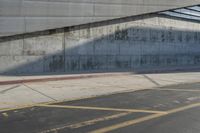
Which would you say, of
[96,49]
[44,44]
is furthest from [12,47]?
[96,49]

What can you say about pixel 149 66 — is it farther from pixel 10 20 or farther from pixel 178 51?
pixel 10 20

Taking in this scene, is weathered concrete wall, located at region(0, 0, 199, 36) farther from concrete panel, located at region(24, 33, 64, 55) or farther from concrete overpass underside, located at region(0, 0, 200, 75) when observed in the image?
concrete panel, located at region(24, 33, 64, 55)

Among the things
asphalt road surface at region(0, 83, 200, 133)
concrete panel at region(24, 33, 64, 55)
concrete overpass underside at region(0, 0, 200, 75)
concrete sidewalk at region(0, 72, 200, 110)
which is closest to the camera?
asphalt road surface at region(0, 83, 200, 133)

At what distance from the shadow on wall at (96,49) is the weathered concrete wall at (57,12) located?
48 cm

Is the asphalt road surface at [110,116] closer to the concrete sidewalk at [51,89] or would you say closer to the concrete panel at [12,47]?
the concrete sidewalk at [51,89]

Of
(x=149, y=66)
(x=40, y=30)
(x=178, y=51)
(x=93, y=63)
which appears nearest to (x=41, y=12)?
(x=40, y=30)

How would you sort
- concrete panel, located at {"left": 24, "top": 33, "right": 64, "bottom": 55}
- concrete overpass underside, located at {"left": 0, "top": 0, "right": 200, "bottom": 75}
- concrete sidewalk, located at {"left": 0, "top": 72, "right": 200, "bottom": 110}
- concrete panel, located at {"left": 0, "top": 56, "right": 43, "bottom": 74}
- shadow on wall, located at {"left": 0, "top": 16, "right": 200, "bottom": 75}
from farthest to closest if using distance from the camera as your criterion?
concrete panel, located at {"left": 24, "top": 33, "right": 64, "bottom": 55}
concrete overpass underside, located at {"left": 0, "top": 0, "right": 200, "bottom": 75}
shadow on wall, located at {"left": 0, "top": 16, "right": 200, "bottom": 75}
concrete panel, located at {"left": 0, "top": 56, "right": 43, "bottom": 74}
concrete sidewalk, located at {"left": 0, "top": 72, "right": 200, "bottom": 110}

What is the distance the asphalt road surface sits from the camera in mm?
7359

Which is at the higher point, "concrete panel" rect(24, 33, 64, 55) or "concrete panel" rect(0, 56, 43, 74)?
"concrete panel" rect(24, 33, 64, 55)

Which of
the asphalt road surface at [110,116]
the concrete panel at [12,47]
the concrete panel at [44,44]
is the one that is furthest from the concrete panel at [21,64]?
the asphalt road surface at [110,116]

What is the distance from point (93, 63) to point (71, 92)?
9148 mm

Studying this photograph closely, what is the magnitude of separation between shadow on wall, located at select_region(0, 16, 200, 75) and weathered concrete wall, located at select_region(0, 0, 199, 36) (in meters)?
0.48

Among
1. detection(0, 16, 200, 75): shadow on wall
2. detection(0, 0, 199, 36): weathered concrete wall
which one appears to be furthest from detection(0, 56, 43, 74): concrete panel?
detection(0, 0, 199, 36): weathered concrete wall

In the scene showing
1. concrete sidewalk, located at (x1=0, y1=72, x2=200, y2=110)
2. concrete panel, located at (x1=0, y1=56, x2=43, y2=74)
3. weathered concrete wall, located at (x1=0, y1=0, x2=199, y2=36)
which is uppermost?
weathered concrete wall, located at (x1=0, y1=0, x2=199, y2=36)
